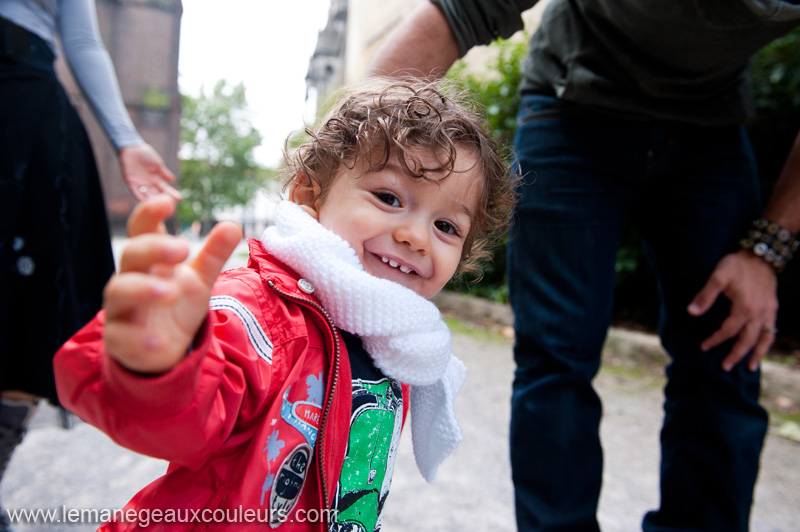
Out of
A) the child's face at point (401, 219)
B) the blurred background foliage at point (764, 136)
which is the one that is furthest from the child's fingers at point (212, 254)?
the blurred background foliage at point (764, 136)

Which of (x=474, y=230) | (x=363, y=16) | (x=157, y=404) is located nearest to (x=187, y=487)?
(x=157, y=404)

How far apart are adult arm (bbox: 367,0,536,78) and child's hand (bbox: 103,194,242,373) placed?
0.80m

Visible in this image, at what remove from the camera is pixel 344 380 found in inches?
29.2

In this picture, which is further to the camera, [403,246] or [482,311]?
[482,311]

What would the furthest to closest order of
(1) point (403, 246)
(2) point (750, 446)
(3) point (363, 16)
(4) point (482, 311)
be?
(3) point (363, 16)
(4) point (482, 311)
(2) point (750, 446)
(1) point (403, 246)

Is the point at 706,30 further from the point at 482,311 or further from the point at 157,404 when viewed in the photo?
the point at 482,311

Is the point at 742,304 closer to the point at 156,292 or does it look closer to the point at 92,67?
the point at 156,292

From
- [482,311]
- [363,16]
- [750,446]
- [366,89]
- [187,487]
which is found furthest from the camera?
[363,16]

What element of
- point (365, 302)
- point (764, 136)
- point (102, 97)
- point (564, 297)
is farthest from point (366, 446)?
point (764, 136)

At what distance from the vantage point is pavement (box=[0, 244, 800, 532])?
1506 millimetres

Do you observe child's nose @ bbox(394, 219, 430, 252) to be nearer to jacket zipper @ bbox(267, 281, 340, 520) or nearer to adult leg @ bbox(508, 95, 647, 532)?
jacket zipper @ bbox(267, 281, 340, 520)

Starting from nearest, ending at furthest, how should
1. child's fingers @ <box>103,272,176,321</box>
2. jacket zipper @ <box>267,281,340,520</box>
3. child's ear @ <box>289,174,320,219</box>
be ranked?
child's fingers @ <box>103,272,176,321</box>, jacket zipper @ <box>267,281,340,520</box>, child's ear @ <box>289,174,320,219</box>

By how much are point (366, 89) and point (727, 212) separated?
91 centimetres

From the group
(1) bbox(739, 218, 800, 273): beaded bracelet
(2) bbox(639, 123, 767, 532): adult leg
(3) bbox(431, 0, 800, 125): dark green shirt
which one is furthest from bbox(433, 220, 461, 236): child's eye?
(1) bbox(739, 218, 800, 273): beaded bracelet
